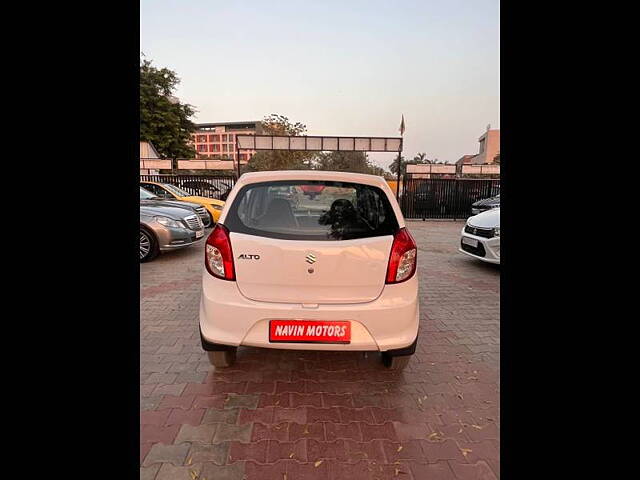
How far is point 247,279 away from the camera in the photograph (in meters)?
2.38

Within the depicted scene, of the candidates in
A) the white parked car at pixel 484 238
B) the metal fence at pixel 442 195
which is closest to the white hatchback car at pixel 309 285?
the white parked car at pixel 484 238

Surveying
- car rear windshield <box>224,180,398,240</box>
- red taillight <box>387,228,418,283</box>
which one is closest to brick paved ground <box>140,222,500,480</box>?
red taillight <box>387,228,418,283</box>

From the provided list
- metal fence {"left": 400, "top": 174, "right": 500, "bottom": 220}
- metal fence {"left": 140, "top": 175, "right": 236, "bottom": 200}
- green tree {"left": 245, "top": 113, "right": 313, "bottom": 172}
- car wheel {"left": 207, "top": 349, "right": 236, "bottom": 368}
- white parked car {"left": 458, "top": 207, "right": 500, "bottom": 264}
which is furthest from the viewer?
green tree {"left": 245, "top": 113, "right": 313, "bottom": 172}

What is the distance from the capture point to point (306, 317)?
2.34m

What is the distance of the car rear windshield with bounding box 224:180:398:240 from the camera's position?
2457 millimetres

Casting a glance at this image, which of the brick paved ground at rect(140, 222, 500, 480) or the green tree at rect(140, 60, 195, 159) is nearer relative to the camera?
the brick paved ground at rect(140, 222, 500, 480)

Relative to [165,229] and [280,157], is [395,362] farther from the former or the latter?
[280,157]

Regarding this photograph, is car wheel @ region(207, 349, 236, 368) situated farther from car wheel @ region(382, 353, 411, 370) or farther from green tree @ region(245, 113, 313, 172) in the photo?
green tree @ region(245, 113, 313, 172)

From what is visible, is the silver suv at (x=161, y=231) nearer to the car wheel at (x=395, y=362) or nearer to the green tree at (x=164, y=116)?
the car wheel at (x=395, y=362)

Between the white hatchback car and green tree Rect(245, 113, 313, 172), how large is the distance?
80.2 ft

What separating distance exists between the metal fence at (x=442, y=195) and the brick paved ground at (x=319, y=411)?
40.3 feet
